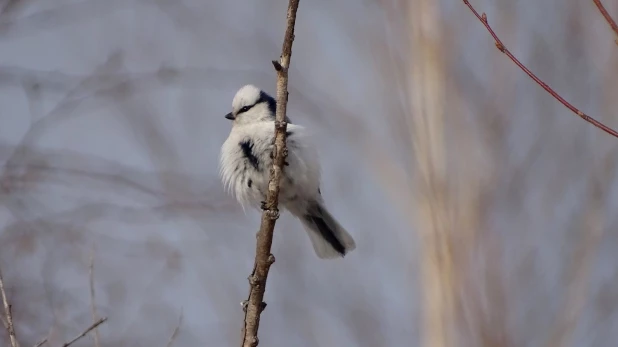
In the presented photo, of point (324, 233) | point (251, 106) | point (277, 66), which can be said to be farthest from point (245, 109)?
point (277, 66)

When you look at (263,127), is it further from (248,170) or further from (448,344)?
(448,344)

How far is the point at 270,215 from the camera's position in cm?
232

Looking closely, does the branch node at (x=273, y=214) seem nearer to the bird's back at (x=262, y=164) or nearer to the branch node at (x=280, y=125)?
the branch node at (x=280, y=125)

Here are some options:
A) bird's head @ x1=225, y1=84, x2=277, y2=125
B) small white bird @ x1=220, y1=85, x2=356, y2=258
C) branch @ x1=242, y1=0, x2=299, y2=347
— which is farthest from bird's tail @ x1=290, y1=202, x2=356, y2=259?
branch @ x1=242, y1=0, x2=299, y2=347

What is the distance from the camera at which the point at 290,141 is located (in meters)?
3.19

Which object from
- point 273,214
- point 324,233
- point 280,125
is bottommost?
point 273,214

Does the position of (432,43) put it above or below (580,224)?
above

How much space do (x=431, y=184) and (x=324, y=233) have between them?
1.16 meters

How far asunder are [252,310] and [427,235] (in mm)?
2462

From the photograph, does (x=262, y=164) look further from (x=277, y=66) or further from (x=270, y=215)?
(x=277, y=66)

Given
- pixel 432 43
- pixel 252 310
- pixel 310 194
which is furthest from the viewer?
pixel 432 43

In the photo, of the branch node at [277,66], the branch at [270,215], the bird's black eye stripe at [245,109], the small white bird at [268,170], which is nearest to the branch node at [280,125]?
the branch at [270,215]

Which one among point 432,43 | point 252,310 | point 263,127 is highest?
point 432,43

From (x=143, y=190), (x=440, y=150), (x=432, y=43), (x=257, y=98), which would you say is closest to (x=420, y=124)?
(x=440, y=150)
